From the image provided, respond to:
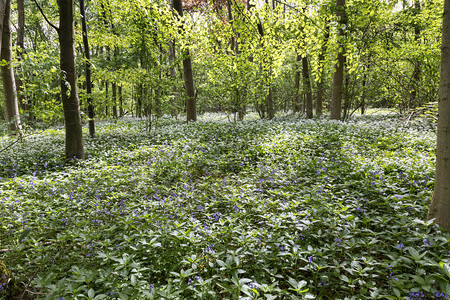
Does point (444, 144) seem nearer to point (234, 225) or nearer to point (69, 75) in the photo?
point (234, 225)

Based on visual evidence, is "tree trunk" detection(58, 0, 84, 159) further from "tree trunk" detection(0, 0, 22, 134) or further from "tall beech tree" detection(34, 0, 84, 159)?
"tree trunk" detection(0, 0, 22, 134)

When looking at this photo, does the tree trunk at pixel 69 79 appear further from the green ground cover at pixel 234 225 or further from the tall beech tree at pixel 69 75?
the green ground cover at pixel 234 225

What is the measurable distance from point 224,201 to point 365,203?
2289mm

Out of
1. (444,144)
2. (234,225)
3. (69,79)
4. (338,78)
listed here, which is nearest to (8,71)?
(69,79)

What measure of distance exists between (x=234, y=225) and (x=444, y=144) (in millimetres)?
2806

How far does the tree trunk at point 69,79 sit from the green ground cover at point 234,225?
0.65 meters

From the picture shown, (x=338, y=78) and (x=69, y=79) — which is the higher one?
(x=338, y=78)

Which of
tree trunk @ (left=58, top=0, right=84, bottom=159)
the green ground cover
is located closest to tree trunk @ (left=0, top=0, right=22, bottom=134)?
the green ground cover

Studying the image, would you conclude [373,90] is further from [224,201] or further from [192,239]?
[192,239]

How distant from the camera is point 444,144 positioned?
2861 mm

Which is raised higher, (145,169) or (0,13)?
(0,13)

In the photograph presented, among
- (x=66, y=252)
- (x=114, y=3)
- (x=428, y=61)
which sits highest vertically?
(x=114, y=3)

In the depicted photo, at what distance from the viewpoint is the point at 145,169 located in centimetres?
614

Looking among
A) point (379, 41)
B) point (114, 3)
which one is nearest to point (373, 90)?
point (379, 41)
